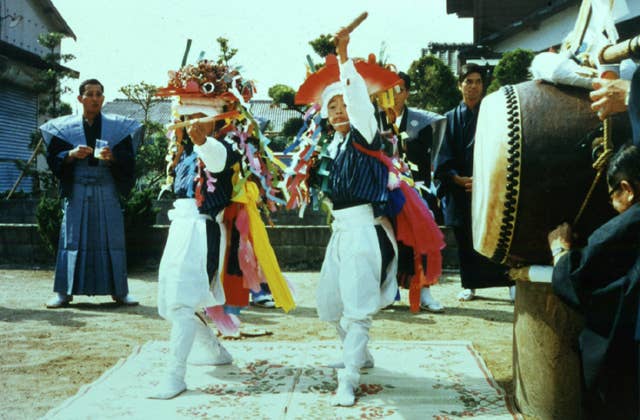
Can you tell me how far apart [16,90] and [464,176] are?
14.1 meters

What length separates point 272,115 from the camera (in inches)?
1688

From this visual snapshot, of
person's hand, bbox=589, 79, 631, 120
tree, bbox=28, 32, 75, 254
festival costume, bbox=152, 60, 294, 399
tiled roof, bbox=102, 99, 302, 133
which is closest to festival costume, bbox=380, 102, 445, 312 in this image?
festival costume, bbox=152, 60, 294, 399

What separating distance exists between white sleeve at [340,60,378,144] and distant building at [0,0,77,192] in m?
13.3

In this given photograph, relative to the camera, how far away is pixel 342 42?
133 inches

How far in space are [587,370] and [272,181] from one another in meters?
2.34

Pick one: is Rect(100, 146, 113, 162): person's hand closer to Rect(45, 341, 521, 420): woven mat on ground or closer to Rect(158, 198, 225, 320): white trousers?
Rect(45, 341, 521, 420): woven mat on ground

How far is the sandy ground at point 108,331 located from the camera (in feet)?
12.7

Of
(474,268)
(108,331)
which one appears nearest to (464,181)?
(474,268)

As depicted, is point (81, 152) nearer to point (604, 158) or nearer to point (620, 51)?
point (604, 158)

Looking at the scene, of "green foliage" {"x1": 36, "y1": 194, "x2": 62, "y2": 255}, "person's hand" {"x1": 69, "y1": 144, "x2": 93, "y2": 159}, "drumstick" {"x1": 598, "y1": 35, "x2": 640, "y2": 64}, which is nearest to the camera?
"drumstick" {"x1": 598, "y1": 35, "x2": 640, "y2": 64}

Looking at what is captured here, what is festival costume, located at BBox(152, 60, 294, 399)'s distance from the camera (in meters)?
3.70

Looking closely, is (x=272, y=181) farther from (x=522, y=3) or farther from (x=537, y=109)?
(x=522, y=3)

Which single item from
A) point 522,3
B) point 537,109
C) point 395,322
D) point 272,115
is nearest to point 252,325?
point 395,322

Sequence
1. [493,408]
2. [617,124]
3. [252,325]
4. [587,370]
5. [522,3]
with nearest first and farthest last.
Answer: [587,370] < [617,124] < [493,408] < [252,325] < [522,3]
